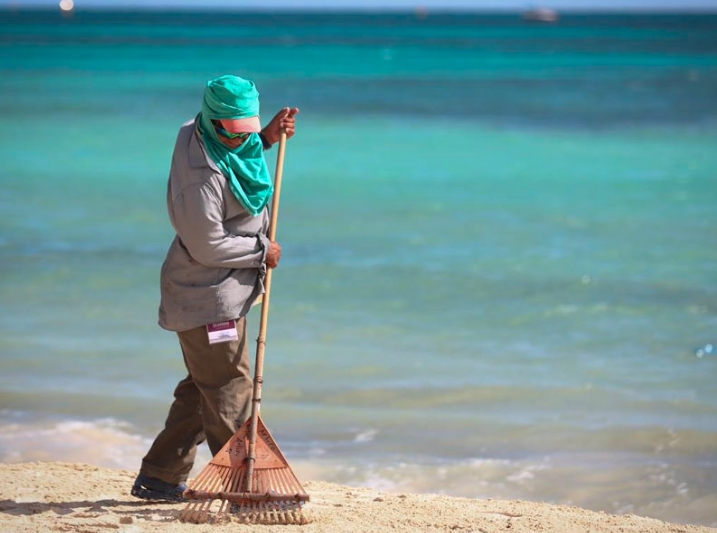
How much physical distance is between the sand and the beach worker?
40 cm

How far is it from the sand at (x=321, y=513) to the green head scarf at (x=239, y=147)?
1.14 meters

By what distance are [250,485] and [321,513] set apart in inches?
14.7

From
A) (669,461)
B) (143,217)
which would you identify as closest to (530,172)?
(143,217)

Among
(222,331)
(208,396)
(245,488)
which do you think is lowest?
(245,488)

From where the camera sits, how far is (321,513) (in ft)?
13.0

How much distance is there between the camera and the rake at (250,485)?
3.70m

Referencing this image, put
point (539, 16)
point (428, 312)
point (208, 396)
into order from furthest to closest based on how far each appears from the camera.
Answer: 1. point (539, 16)
2. point (428, 312)
3. point (208, 396)

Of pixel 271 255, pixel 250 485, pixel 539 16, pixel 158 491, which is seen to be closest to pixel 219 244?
pixel 271 255

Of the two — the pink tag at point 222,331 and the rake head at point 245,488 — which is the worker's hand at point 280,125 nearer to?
the pink tag at point 222,331

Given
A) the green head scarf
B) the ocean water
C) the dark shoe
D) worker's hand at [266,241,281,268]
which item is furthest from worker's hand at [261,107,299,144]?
the ocean water

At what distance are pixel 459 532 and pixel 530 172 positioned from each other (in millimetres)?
11839

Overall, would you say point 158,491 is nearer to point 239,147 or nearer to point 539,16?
point 239,147

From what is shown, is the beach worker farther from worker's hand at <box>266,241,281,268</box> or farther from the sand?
the sand

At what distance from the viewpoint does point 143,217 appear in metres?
11.6
